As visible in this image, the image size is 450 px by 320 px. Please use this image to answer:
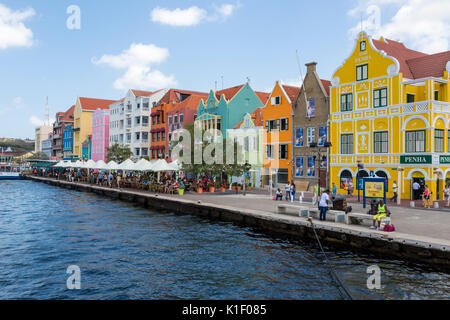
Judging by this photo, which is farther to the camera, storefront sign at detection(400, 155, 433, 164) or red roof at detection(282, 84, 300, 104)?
red roof at detection(282, 84, 300, 104)

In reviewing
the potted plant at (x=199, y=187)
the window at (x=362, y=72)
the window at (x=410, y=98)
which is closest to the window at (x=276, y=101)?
the window at (x=362, y=72)

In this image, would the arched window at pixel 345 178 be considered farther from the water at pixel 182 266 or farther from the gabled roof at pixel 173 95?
the gabled roof at pixel 173 95

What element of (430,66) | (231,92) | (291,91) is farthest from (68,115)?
(430,66)

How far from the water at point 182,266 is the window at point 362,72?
21.9m

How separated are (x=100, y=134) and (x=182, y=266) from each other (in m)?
89.1

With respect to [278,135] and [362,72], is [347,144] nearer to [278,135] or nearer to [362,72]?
[362,72]

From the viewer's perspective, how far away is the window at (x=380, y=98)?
36.4 m

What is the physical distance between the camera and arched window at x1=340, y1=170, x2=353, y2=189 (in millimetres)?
39594

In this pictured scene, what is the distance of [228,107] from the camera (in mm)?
59031

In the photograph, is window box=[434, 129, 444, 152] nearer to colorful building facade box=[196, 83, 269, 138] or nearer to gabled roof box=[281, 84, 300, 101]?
gabled roof box=[281, 84, 300, 101]

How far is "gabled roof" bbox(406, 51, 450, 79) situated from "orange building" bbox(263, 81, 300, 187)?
555 inches

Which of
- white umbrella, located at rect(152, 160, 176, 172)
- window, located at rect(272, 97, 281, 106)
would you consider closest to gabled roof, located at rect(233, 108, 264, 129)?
window, located at rect(272, 97, 281, 106)

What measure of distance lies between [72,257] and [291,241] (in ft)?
36.0
